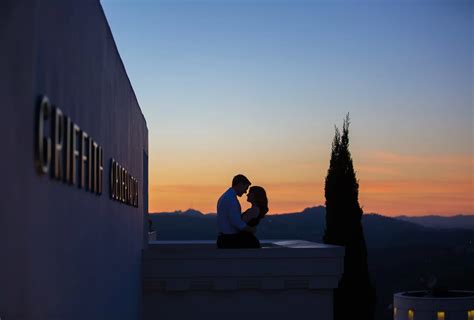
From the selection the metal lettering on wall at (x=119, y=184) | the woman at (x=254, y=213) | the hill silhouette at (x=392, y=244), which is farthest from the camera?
the hill silhouette at (x=392, y=244)

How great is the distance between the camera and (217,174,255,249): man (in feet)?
43.4

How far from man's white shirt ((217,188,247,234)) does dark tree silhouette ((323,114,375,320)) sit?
46.0ft

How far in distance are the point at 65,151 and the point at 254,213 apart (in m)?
8.91

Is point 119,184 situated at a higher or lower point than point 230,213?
higher

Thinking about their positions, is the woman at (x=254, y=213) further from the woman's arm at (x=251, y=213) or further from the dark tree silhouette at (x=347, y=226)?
the dark tree silhouette at (x=347, y=226)

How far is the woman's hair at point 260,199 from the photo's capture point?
13602 mm

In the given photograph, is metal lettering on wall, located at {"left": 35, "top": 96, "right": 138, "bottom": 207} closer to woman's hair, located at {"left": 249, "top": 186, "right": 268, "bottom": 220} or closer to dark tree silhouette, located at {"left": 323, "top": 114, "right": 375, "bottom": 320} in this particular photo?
woman's hair, located at {"left": 249, "top": 186, "right": 268, "bottom": 220}

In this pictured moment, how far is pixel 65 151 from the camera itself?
15.4 feet

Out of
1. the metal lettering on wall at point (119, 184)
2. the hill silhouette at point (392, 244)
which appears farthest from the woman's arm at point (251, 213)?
the hill silhouette at point (392, 244)

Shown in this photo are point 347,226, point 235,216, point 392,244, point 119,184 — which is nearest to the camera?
point 119,184

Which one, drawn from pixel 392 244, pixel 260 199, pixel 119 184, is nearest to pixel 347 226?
pixel 260 199

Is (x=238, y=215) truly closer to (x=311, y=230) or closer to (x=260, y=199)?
(x=260, y=199)

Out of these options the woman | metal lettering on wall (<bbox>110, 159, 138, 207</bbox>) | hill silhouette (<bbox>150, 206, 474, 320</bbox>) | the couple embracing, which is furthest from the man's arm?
hill silhouette (<bbox>150, 206, 474, 320</bbox>)

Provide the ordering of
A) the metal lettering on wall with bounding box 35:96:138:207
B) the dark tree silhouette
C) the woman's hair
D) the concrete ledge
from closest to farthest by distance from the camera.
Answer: the metal lettering on wall with bounding box 35:96:138:207
the concrete ledge
the woman's hair
the dark tree silhouette
